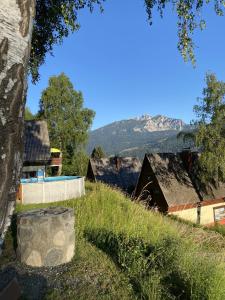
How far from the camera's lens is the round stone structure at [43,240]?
23.0ft

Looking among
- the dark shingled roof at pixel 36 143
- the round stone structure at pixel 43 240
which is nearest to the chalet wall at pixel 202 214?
the dark shingled roof at pixel 36 143

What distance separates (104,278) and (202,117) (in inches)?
1079

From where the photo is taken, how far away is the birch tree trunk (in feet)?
5.46

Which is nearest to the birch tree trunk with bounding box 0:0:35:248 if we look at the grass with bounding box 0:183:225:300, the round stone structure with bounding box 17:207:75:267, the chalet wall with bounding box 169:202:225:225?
the grass with bounding box 0:183:225:300

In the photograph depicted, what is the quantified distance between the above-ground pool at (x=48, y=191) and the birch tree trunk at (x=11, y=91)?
1743cm

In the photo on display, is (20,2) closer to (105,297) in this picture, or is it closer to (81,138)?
(105,297)

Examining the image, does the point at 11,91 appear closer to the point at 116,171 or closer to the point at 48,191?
the point at 48,191

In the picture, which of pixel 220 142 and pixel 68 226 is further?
pixel 220 142

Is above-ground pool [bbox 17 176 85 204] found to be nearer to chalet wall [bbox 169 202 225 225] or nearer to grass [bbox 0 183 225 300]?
grass [bbox 0 183 225 300]

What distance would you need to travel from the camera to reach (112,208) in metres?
12.0

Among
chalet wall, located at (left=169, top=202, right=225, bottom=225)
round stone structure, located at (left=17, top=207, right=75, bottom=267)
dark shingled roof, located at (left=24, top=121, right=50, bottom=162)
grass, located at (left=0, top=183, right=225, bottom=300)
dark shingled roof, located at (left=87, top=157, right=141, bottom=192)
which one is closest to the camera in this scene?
grass, located at (left=0, top=183, right=225, bottom=300)

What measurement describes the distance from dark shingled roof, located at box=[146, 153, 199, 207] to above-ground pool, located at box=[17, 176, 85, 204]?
460 inches

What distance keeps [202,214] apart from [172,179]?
158 inches

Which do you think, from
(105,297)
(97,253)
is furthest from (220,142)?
(105,297)
